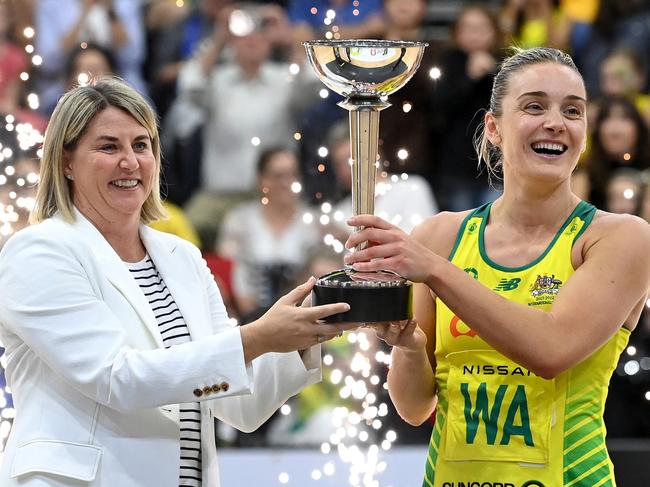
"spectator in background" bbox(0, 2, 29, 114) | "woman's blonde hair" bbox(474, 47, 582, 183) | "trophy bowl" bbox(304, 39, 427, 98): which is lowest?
"trophy bowl" bbox(304, 39, 427, 98)

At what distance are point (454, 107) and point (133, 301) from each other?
270cm

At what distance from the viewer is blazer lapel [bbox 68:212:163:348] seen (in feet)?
7.47

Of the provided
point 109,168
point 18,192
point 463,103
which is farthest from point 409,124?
point 109,168

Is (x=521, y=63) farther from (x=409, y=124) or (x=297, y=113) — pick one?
(x=297, y=113)

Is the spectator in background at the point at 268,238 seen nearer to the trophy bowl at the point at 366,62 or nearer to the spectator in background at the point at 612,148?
the spectator in background at the point at 612,148

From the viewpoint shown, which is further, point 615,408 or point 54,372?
point 615,408

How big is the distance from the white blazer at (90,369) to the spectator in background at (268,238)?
228cm

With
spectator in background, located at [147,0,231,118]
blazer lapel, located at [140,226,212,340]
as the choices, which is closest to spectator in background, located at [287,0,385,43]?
spectator in background, located at [147,0,231,118]

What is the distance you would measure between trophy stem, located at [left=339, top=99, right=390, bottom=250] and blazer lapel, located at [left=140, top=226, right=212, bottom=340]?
0.44m

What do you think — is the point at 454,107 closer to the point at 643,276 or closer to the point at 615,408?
the point at 615,408

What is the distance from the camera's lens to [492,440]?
217 centimetres

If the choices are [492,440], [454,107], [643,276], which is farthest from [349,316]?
[454,107]

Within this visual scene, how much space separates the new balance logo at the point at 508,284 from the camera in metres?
2.18

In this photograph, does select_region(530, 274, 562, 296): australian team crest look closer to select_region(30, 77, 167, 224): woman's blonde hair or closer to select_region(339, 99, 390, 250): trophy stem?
select_region(339, 99, 390, 250): trophy stem
